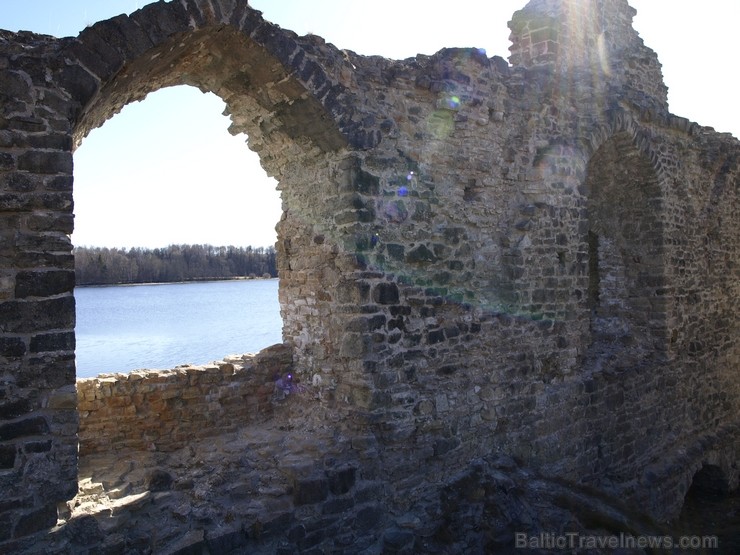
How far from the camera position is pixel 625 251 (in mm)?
8922

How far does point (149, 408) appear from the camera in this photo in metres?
5.58

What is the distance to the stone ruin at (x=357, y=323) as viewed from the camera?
12.0 feet

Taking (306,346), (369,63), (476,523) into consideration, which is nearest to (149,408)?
(306,346)

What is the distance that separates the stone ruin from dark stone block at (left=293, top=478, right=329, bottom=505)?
0.02 metres

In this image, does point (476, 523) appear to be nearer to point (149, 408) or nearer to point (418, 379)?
point (418, 379)

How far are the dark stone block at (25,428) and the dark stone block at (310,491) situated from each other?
1.88 meters

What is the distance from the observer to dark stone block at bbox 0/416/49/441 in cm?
349

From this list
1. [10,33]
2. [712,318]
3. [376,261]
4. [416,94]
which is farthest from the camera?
[712,318]

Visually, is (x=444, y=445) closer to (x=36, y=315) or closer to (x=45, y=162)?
(x=36, y=315)

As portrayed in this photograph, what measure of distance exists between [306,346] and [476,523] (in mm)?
2325

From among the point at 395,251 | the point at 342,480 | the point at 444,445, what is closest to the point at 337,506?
the point at 342,480

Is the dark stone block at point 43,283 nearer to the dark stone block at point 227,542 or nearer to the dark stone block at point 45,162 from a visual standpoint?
the dark stone block at point 45,162

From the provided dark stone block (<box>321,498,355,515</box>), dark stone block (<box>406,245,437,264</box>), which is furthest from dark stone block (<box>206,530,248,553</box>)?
dark stone block (<box>406,245,437,264</box>)

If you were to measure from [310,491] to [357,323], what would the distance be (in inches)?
56.6
